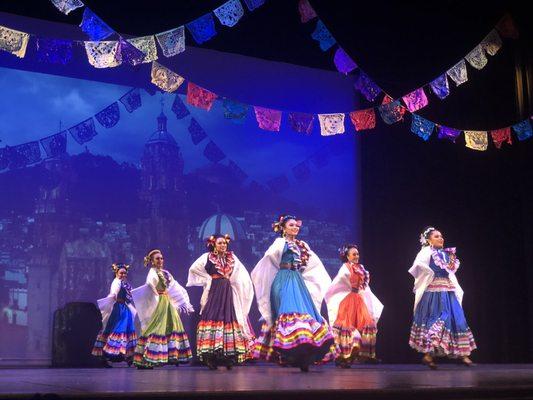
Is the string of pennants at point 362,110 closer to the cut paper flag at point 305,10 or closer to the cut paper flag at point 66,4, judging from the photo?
the cut paper flag at point 305,10

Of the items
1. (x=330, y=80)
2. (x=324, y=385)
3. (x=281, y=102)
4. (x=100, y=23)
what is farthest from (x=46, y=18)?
(x=324, y=385)

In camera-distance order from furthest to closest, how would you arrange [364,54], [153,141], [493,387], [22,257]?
[364,54], [153,141], [22,257], [493,387]

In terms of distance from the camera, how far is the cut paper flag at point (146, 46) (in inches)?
257

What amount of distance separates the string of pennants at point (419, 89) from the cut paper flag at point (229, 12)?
1172mm

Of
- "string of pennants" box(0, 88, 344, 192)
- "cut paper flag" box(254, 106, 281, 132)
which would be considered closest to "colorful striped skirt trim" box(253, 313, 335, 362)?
"cut paper flag" box(254, 106, 281, 132)

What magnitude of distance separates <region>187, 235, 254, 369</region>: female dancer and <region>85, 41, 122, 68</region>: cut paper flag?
1.90 metres

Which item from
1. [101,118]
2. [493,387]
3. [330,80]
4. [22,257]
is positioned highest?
[330,80]

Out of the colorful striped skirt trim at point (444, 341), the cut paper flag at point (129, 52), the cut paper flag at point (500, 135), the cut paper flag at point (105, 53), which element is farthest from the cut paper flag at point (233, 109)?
the cut paper flag at point (500, 135)

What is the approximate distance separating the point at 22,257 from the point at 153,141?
1947mm

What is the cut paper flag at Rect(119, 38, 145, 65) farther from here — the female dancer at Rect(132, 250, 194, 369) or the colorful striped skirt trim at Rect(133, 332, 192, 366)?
the colorful striped skirt trim at Rect(133, 332, 192, 366)

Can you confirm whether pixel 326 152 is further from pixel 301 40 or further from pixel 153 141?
pixel 153 141

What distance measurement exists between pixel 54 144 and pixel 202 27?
2347 mm

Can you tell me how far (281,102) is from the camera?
9906mm

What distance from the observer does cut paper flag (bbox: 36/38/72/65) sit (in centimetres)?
646
